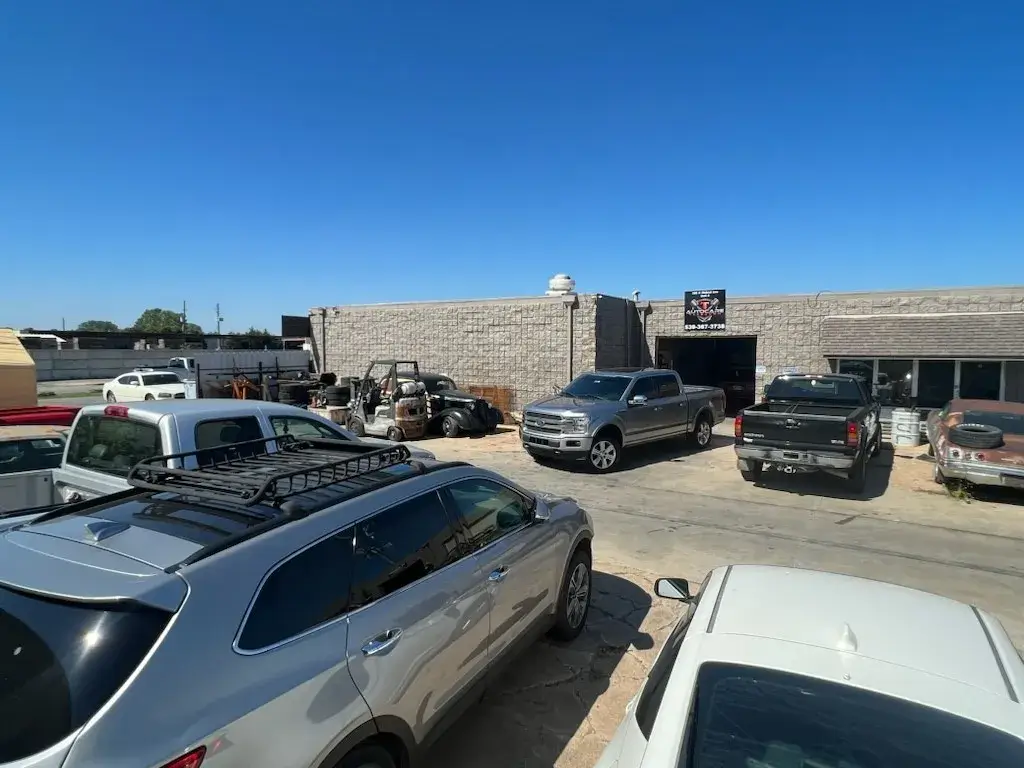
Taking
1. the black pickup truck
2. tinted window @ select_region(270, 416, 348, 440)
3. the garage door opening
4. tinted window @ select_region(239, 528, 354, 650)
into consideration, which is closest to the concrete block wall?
the garage door opening

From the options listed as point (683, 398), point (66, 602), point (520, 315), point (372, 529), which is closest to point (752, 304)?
point (683, 398)

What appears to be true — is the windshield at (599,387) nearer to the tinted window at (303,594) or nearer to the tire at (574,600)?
the tire at (574,600)

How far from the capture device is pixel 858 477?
9.81 m

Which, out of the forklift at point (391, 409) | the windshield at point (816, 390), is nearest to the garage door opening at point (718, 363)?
the windshield at point (816, 390)

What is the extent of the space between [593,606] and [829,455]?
5.85 m

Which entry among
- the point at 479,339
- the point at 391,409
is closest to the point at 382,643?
the point at 391,409

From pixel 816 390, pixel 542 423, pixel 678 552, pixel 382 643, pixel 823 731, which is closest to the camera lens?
pixel 823 731

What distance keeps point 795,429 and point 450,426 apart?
9.20 meters

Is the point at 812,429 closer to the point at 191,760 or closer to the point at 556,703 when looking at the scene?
the point at 556,703

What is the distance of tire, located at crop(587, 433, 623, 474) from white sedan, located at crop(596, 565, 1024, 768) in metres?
9.08

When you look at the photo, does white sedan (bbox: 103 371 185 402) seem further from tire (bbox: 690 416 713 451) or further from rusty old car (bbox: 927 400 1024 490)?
rusty old car (bbox: 927 400 1024 490)

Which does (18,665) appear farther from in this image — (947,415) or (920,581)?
(947,415)

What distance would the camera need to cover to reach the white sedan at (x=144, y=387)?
2405 centimetres

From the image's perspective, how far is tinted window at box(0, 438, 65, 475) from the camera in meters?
5.97
